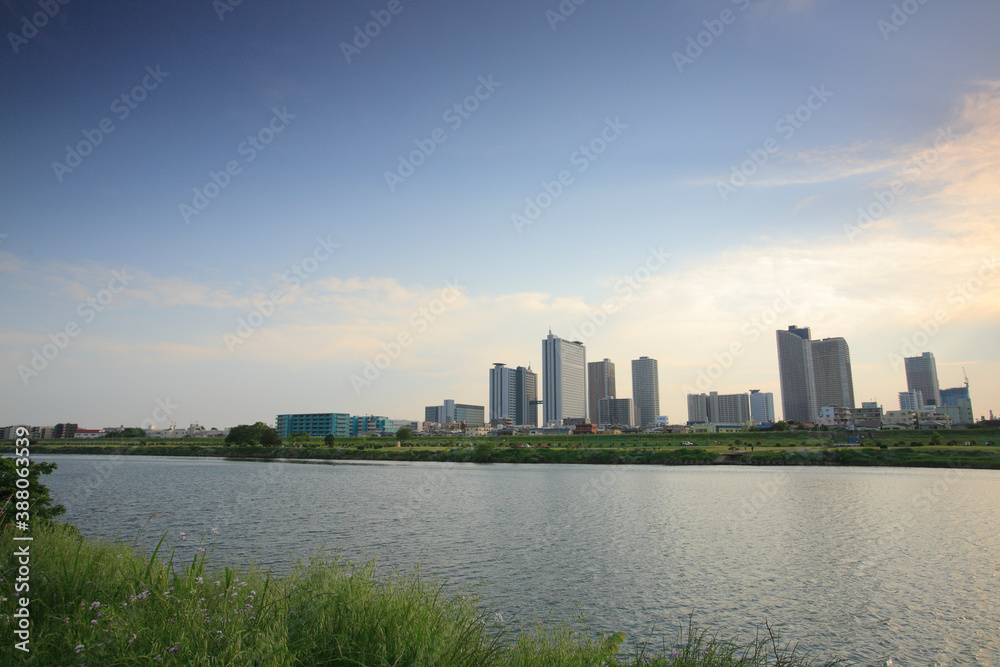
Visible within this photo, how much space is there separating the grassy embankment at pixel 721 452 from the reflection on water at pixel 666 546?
45.0 m

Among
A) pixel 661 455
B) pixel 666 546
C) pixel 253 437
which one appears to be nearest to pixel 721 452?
pixel 661 455

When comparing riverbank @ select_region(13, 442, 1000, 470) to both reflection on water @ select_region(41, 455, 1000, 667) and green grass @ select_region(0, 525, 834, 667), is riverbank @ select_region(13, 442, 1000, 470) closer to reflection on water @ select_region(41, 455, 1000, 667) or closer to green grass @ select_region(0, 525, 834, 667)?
reflection on water @ select_region(41, 455, 1000, 667)

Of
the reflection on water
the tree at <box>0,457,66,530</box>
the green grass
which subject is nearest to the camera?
the green grass

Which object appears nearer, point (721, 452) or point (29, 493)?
point (29, 493)

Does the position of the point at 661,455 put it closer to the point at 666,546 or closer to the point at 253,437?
the point at 666,546

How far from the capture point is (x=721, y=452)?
124 m

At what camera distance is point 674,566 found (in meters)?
27.7

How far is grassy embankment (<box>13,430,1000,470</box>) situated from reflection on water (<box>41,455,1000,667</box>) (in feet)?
148

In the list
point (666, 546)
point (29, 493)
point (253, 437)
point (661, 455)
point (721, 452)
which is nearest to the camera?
point (29, 493)

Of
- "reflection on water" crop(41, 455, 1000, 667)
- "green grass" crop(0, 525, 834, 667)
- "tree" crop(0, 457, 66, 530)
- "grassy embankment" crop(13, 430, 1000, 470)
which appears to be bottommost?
"reflection on water" crop(41, 455, 1000, 667)

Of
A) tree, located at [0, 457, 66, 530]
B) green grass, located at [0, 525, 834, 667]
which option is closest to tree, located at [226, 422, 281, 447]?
tree, located at [0, 457, 66, 530]

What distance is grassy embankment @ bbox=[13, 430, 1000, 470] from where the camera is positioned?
105188 mm

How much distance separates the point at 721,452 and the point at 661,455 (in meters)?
13.8

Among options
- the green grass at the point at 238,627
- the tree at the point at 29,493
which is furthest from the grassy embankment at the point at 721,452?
the green grass at the point at 238,627
